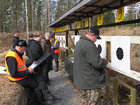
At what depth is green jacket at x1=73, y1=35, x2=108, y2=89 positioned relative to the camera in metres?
2.13

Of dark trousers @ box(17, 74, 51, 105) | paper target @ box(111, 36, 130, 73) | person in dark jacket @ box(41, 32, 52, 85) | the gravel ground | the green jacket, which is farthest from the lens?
person in dark jacket @ box(41, 32, 52, 85)

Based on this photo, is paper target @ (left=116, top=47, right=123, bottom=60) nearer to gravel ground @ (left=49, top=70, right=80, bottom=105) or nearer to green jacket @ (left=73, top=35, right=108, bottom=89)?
green jacket @ (left=73, top=35, right=108, bottom=89)

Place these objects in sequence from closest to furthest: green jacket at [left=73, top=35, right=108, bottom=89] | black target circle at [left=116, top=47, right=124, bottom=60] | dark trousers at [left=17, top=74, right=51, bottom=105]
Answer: green jacket at [left=73, top=35, right=108, bottom=89]
black target circle at [left=116, top=47, right=124, bottom=60]
dark trousers at [left=17, top=74, right=51, bottom=105]

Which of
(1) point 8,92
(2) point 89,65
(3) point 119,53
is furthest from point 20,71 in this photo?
(3) point 119,53

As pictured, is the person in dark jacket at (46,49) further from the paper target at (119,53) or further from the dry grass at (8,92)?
the paper target at (119,53)

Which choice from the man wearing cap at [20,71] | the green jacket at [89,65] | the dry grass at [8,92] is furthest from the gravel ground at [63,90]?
the green jacket at [89,65]

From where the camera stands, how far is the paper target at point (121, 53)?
8.07 ft

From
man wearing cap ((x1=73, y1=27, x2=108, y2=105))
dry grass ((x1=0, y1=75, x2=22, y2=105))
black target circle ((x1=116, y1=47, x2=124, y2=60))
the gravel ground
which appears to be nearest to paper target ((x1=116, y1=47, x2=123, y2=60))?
black target circle ((x1=116, y1=47, x2=124, y2=60))

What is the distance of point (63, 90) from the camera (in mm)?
4480

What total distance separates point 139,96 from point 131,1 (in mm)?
3033

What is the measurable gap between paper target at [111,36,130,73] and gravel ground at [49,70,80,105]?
5.64 ft

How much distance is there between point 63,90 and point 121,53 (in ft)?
8.59

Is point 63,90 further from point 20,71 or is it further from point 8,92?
point 8,92

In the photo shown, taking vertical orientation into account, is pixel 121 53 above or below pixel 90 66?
above
